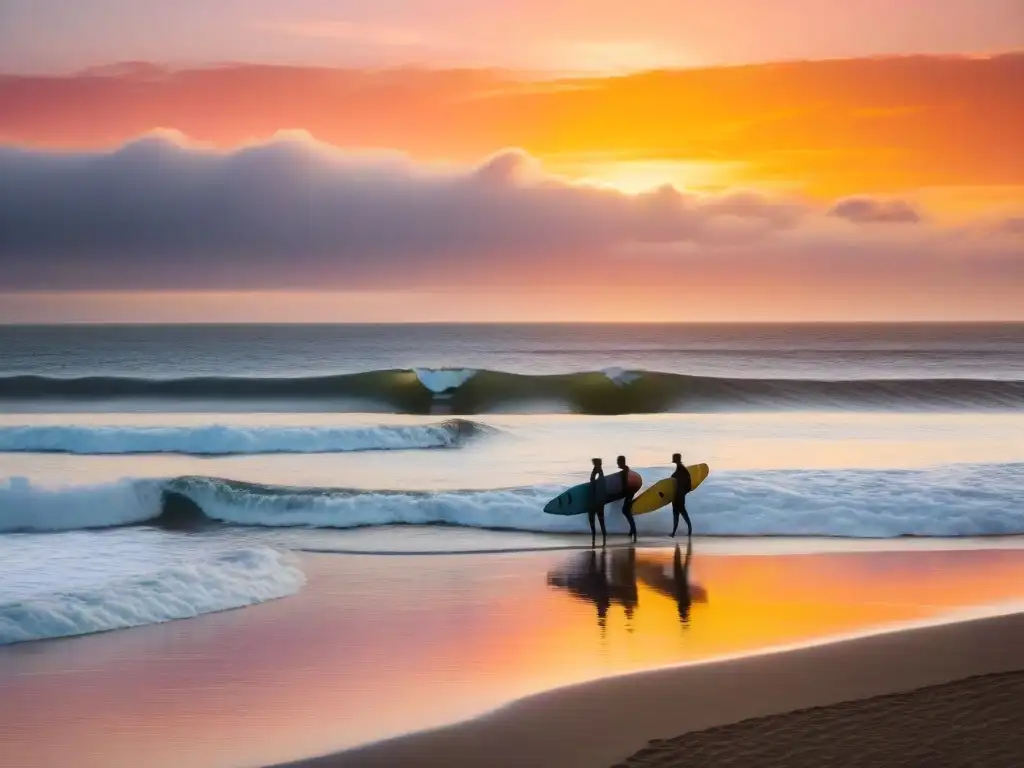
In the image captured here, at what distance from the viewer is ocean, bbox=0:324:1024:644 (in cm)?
1184

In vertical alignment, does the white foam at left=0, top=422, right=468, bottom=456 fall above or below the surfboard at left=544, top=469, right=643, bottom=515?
above

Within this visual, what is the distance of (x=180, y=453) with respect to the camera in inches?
897

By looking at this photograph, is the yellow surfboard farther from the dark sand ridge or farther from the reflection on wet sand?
the dark sand ridge

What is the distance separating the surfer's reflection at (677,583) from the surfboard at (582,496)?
1.63 meters

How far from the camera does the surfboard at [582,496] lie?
14.3 metres

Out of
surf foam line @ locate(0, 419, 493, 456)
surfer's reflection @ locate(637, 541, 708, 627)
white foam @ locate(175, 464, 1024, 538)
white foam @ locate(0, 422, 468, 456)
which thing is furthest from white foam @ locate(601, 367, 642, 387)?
surfer's reflection @ locate(637, 541, 708, 627)

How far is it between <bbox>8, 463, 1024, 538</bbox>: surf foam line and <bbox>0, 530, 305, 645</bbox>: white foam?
8.10 ft

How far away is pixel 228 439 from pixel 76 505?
804cm

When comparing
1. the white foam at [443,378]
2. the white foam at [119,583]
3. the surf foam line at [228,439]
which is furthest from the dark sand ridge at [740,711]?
the white foam at [443,378]

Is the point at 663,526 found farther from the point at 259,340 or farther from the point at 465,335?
the point at 465,335

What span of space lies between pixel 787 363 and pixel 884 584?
58.1 m

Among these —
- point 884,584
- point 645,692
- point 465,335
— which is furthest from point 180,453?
point 465,335

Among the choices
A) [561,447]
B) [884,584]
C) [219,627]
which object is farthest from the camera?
[561,447]

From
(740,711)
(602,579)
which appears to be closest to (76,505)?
(602,579)
